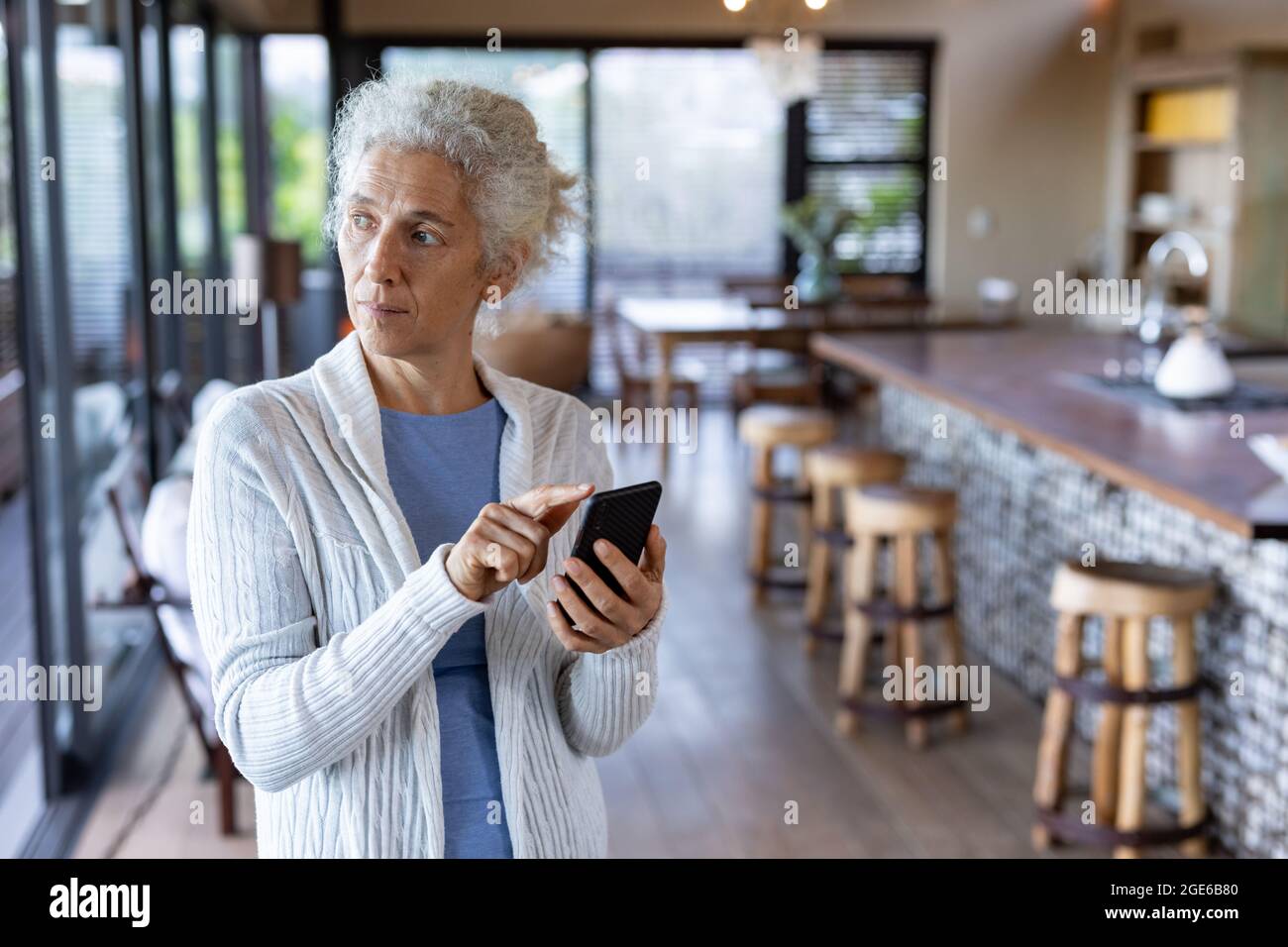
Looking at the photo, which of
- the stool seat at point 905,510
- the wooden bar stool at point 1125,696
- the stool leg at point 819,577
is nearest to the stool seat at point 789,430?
the stool leg at point 819,577

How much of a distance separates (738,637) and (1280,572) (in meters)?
2.28

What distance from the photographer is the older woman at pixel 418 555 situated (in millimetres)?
1280

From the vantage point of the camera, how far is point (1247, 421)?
12.6ft

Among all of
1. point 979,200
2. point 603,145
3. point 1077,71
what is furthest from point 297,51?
point 1077,71

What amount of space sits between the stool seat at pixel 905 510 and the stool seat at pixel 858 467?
0.49m

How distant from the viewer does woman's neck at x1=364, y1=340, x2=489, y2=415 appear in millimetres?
1437

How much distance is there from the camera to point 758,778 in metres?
3.90

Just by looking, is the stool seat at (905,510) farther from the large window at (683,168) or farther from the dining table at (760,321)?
the large window at (683,168)

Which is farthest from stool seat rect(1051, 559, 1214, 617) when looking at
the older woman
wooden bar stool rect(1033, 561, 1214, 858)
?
the older woman

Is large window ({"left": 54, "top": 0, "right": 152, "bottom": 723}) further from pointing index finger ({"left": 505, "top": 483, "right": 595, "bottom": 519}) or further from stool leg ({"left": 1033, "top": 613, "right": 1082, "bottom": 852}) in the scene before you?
pointing index finger ({"left": 505, "top": 483, "right": 595, "bottom": 519})

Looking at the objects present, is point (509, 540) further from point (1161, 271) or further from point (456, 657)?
point (1161, 271)

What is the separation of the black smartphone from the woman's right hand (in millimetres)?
31

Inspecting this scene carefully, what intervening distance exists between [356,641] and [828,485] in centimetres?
375

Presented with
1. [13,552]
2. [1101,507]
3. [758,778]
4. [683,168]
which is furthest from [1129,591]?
[683,168]
